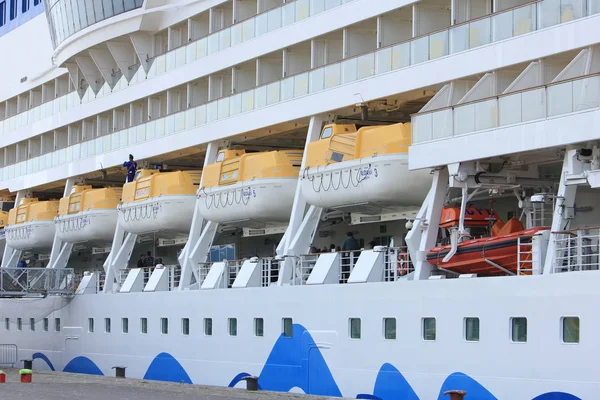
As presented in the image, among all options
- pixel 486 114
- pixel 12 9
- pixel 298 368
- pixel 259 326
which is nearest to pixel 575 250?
pixel 486 114

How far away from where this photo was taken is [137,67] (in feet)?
131

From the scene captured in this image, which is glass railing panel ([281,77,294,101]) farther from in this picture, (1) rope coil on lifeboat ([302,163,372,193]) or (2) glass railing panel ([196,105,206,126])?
(2) glass railing panel ([196,105,206,126])

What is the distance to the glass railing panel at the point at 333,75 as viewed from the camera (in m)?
29.2

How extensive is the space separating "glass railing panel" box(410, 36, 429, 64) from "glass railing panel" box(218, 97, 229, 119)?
8.93 m

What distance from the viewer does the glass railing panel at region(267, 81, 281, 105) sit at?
3166cm

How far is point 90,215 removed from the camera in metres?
41.3

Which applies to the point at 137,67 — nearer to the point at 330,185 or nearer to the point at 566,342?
the point at 330,185

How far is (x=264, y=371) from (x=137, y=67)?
14.4 metres

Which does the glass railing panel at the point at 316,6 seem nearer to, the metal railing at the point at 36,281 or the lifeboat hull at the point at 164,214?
the lifeboat hull at the point at 164,214

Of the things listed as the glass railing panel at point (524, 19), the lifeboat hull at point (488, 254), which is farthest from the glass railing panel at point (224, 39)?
the glass railing panel at point (524, 19)

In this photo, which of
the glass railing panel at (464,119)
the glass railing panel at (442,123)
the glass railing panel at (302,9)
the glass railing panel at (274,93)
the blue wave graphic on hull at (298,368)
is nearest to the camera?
the glass railing panel at (464,119)

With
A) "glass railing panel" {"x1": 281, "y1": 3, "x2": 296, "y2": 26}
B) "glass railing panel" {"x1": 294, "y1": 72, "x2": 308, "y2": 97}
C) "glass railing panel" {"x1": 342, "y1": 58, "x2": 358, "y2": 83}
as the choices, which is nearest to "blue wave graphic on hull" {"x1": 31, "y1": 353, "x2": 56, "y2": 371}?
"glass railing panel" {"x1": 294, "y1": 72, "x2": 308, "y2": 97}

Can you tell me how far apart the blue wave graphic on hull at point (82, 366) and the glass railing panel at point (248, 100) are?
10.2 metres

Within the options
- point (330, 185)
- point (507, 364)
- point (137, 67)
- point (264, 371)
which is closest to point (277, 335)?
point (264, 371)
